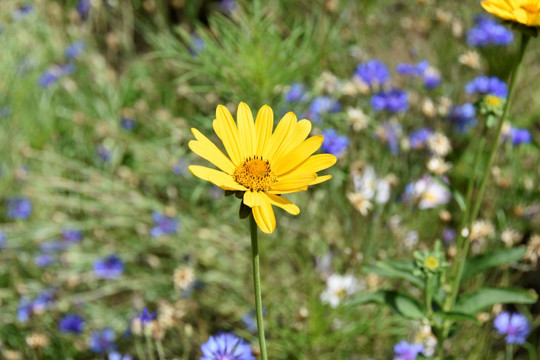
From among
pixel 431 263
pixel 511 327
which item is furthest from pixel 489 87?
pixel 431 263

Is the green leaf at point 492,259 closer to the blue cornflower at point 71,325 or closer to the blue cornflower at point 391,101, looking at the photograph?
the blue cornflower at point 391,101

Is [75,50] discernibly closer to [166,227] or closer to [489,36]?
[166,227]

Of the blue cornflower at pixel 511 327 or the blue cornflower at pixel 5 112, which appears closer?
the blue cornflower at pixel 511 327

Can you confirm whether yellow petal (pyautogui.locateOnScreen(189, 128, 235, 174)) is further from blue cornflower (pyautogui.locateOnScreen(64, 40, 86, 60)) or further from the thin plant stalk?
blue cornflower (pyautogui.locateOnScreen(64, 40, 86, 60))

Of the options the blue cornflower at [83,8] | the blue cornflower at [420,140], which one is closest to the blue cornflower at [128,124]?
the blue cornflower at [83,8]

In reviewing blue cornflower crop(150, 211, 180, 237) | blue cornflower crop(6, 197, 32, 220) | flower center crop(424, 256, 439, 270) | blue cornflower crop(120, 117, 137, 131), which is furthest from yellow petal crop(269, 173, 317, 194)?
blue cornflower crop(120, 117, 137, 131)
